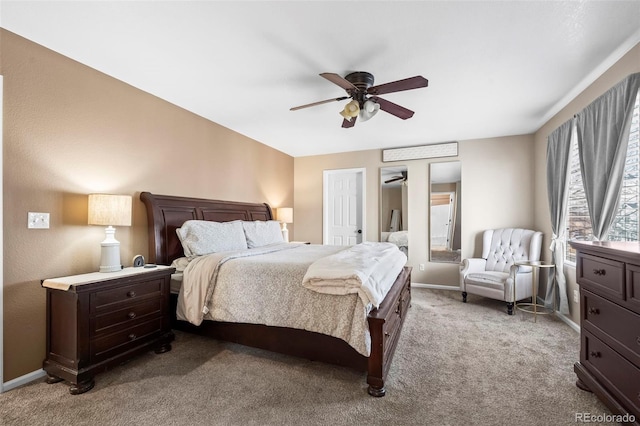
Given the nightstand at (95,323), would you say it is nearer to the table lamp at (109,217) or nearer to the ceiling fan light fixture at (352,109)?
the table lamp at (109,217)

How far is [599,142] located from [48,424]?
14.9 feet

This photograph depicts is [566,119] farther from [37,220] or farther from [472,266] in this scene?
[37,220]

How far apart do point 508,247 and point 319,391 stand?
3.66 m

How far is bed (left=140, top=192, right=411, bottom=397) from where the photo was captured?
6.41 feet

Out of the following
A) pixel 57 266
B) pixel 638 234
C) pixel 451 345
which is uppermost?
pixel 638 234

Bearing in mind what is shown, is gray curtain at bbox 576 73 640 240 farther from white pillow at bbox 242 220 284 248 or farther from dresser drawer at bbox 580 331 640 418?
white pillow at bbox 242 220 284 248

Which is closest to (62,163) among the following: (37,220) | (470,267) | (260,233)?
(37,220)

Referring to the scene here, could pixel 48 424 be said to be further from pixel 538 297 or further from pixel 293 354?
pixel 538 297

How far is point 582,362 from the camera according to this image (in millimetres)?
2006

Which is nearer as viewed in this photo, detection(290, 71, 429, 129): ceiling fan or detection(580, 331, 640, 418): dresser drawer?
detection(580, 331, 640, 418): dresser drawer

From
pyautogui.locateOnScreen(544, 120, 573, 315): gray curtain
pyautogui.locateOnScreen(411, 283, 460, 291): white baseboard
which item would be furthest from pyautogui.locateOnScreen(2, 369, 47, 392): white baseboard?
pyautogui.locateOnScreen(544, 120, 573, 315): gray curtain

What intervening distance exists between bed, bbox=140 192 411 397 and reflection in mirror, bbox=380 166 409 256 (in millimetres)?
1598

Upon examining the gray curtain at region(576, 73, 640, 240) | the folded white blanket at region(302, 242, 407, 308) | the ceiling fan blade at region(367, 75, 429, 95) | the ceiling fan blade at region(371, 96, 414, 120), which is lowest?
the folded white blanket at region(302, 242, 407, 308)

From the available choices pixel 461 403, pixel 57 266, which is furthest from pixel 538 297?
pixel 57 266
